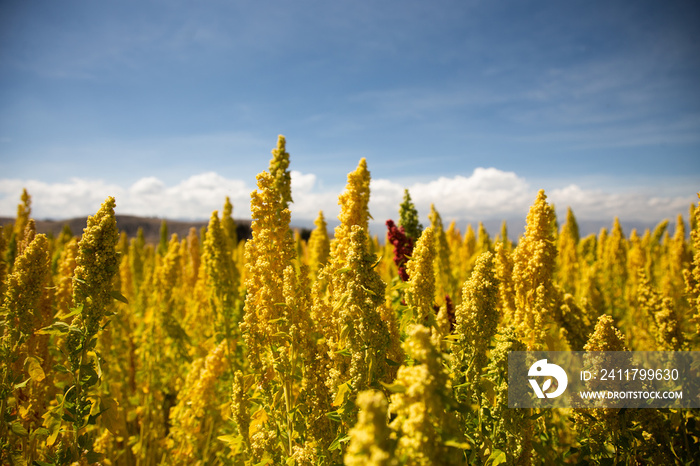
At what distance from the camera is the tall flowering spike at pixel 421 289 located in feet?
7.86

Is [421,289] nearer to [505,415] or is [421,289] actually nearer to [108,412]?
[505,415]

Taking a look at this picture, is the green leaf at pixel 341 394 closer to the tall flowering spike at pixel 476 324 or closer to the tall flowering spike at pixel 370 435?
the tall flowering spike at pixel 370 435

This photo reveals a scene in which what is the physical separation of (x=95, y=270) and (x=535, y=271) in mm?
2871

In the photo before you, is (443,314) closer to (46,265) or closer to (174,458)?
(46,265)

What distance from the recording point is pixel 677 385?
280 cm

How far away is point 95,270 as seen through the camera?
1932 mm

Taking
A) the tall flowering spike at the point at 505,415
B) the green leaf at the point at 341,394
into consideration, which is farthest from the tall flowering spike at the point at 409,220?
the green leaf at the point at 341,394

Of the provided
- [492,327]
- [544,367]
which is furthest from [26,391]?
[544,367]

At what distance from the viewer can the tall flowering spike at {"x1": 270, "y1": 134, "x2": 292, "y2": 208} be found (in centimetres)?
246

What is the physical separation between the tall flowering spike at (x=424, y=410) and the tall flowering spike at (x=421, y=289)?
108 centimetres

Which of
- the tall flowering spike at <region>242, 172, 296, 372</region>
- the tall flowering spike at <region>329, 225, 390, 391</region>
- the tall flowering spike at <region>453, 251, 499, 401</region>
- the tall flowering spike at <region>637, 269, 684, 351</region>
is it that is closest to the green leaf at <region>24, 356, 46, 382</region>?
the tall flowering spike at <region>242, 172, 296, 372</region>

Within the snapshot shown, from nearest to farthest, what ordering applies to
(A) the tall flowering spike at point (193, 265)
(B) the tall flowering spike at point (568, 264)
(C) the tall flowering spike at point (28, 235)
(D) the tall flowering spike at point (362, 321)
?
(D) the tall flowering spike at point (362, 321) < (C) the tall flowering spike at point (28, 235) < (A) the tall flowering spike at point (193, 265) < (B) the tall flowering spike at point (568, 264)

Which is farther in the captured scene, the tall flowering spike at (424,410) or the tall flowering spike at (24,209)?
the tall flowering spike at (24,209)

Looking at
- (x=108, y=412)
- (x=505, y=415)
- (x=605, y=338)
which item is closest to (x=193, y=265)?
(x=108, y=412)
